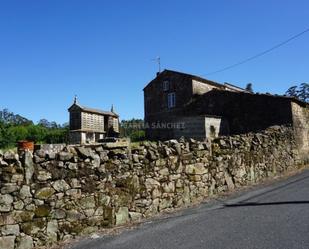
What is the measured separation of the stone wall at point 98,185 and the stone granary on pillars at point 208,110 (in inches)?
432

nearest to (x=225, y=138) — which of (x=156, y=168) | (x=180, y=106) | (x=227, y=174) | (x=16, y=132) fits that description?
(x=227, y=174)

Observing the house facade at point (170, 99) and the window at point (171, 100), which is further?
the window at point (171, 100)

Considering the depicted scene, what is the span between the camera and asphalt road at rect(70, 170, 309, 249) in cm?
555

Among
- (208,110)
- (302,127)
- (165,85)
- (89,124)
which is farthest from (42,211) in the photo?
(89,124)

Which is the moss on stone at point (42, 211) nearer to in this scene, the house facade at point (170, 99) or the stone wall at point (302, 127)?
the stone wall at point (302, 127)

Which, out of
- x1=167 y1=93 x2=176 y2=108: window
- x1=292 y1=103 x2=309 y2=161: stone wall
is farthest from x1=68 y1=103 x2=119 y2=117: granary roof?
x1=292 y1=103 x2=309 y2=161: stone wall

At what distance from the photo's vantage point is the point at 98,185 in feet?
22.7

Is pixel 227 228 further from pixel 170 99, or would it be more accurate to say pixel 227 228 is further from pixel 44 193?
pixel 170 99

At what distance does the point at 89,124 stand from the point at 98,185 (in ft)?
112

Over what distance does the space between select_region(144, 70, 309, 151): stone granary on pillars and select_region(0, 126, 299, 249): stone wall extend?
11.0 meters

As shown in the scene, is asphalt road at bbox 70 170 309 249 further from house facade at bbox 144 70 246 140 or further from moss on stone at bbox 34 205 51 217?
house facade at bbox 144 70 246 140

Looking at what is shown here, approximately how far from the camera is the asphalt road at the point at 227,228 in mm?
5551

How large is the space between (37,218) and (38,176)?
2.39 feet

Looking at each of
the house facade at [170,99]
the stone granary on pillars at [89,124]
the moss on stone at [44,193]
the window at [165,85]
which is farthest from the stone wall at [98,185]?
the stone granary on pillars at [89,124]
